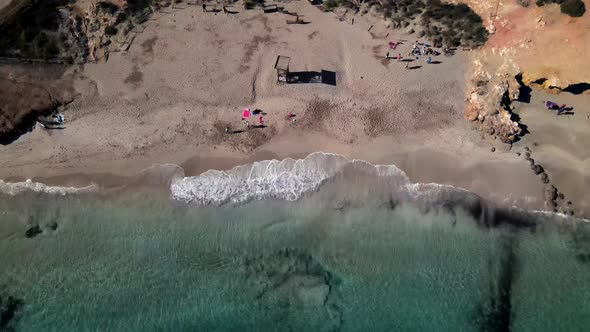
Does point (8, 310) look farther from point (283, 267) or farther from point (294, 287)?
point (294, 287)

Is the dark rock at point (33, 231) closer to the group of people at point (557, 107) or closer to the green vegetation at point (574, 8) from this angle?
the group of people at point (557, 107)

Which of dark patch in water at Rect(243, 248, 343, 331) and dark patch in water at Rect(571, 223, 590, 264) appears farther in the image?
dark patch in water at Rect(571, 223, 590, 264)

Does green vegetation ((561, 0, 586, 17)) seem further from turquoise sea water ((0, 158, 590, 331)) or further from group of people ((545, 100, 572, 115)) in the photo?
turquoise sea water ((0, 158, 590, 331))

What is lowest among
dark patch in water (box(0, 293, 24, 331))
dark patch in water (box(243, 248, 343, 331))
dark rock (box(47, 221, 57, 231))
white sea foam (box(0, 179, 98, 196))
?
dark patch in water (box(0, 293, 24, 331))

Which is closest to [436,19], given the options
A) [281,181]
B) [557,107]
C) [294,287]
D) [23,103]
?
[557,107]

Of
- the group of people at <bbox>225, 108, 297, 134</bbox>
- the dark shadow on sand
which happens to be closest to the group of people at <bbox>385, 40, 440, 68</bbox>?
the dark shadow on sand

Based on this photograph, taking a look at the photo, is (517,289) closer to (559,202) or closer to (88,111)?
(559,202)

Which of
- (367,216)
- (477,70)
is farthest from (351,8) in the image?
(367,216)
